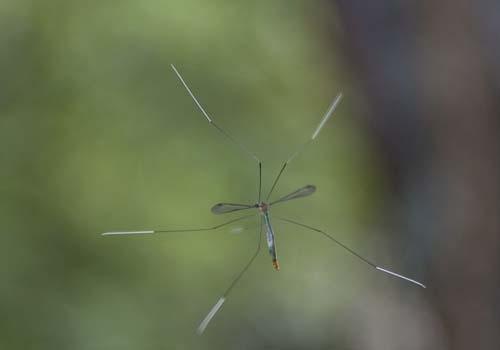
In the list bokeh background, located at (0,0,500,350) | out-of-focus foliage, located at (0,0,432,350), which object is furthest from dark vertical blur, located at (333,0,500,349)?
out-of-focus foliage, located at (0,0,432,350)

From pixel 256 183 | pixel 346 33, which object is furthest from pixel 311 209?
pixel 346 33

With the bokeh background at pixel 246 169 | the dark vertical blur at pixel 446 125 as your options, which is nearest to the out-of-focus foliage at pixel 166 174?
the bokeh background at pixel 246 169

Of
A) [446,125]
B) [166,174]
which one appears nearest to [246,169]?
[166,174]

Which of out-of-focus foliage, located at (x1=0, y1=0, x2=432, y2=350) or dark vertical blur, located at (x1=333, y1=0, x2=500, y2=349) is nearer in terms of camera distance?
dark vertical blur, located at (x1=333, y1=0, x2=500, y2=349)

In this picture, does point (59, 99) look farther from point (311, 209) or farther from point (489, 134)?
point (489, 134)

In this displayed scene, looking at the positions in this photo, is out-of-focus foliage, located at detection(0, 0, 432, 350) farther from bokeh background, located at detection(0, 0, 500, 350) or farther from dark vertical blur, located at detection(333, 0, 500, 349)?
dark vertical blur, located at detection(333, 0, 500, 349)

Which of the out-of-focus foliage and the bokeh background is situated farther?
the out-of-focus foliage

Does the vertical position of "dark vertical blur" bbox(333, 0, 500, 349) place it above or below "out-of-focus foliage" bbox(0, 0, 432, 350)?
above
